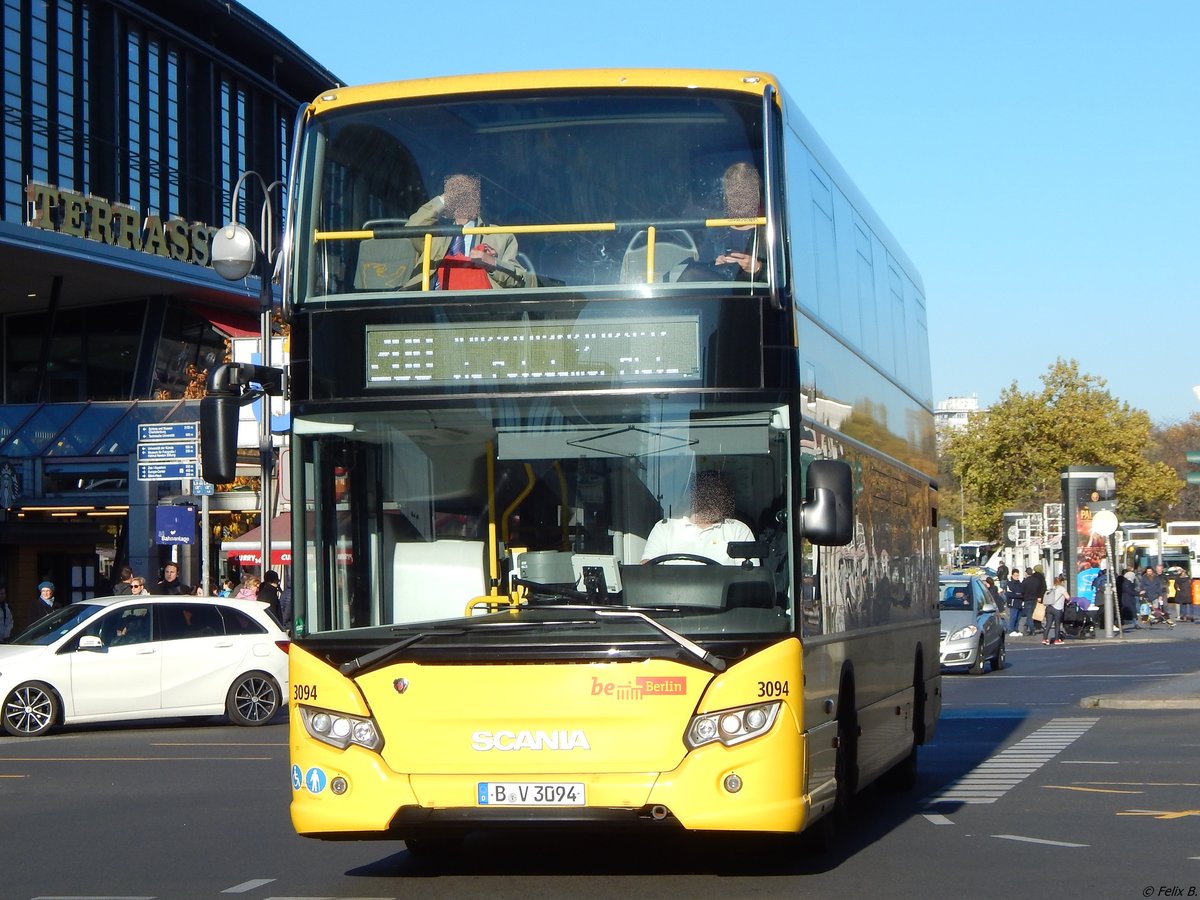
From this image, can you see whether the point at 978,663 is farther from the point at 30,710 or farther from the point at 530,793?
the point at 530,793

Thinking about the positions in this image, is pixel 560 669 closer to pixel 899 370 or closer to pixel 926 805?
pixel 926 805

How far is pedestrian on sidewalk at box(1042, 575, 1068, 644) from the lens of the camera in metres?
41.5

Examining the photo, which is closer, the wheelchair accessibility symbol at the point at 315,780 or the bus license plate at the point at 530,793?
the bus license plate at the point at 530,793

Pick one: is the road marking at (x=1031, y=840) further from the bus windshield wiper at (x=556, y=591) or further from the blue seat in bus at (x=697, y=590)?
the bus windshield wiper at (x=556, y=591)

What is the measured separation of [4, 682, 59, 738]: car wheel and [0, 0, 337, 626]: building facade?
20.1 m

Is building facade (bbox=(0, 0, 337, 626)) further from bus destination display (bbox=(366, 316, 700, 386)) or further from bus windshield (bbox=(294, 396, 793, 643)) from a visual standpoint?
bus destination display (bbox=(366, 316, 700, 386))

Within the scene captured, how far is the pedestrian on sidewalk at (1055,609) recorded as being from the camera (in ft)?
136

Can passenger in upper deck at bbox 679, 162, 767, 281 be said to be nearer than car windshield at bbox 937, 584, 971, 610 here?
Yes

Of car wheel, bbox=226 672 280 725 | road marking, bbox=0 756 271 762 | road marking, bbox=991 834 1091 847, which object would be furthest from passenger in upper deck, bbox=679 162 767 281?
car wheel, bbox=226 672 280 725

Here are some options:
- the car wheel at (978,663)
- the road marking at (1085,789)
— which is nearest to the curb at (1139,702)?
the car wheel at (978,663)

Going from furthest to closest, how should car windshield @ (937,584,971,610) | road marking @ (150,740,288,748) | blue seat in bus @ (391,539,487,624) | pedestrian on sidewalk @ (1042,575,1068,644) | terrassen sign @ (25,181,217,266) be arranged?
terrassen sign @ (25,181,217,266)
pedestrian on sidewalk @ (1042,575,1068,644)
car windshield @ (937,584,971,610)
road marking @ (150,740,288,748)
blue seat in bus @ (391,539,487,624)

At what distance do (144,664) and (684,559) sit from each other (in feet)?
43.5

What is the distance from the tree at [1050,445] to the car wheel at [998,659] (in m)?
43.4

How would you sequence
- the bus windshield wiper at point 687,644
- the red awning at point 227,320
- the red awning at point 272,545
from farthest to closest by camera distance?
1. the red awning at point 227,320
2. the red awning at point 272,545
3. the bus windshield wiper at point 687,644
